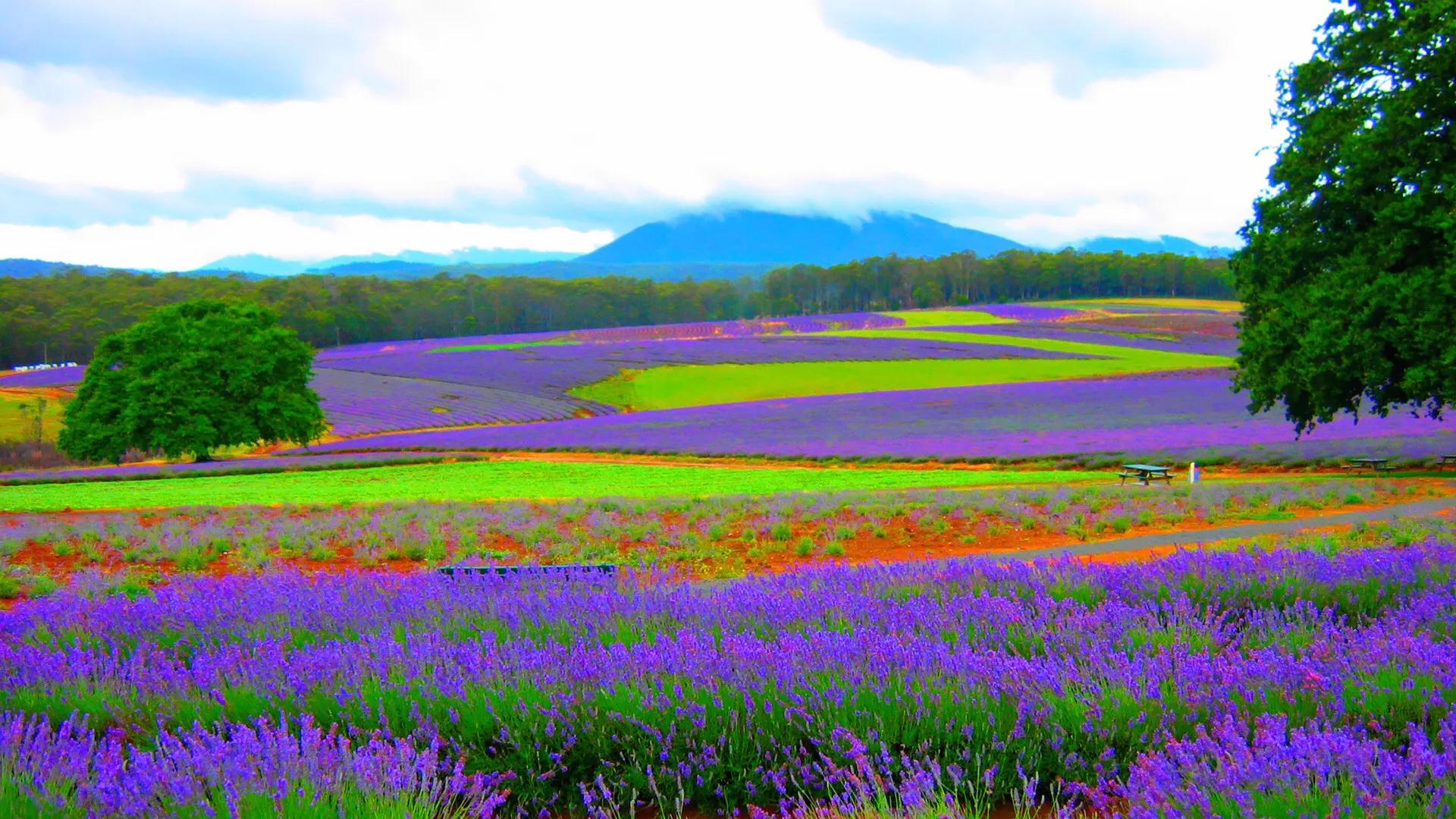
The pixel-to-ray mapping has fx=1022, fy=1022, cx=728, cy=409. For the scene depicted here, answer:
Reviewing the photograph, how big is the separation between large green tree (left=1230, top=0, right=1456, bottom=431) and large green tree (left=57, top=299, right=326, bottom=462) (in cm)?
3964

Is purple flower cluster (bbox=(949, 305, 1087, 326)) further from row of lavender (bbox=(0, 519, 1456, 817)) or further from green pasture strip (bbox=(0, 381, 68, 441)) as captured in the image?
row of lavender (bbox=(0, 519, 1456, 817))

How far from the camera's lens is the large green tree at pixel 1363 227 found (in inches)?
784

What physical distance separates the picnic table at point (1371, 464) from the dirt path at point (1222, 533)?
31.7 feet

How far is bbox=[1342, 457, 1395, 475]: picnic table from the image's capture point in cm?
2409

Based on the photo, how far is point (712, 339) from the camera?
9506 centimetres

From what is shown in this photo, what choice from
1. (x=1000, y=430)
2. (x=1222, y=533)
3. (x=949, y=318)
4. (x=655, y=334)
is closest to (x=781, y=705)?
(x=1222, y=533)

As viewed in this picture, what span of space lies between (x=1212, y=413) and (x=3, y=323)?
360 ft

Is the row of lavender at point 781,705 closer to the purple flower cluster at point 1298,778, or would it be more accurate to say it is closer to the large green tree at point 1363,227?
the purple flower cluster at point 1298,778

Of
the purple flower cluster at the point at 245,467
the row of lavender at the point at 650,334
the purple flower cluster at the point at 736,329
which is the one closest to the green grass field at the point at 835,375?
the purple flower cluster at the point at 245,467

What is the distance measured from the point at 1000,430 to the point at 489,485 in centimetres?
2132

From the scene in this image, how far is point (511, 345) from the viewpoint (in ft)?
318

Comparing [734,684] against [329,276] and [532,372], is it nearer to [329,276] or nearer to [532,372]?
[532,372]

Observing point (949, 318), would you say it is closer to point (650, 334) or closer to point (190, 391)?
point (650, 334)

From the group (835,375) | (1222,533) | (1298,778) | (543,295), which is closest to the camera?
(1298,778)
